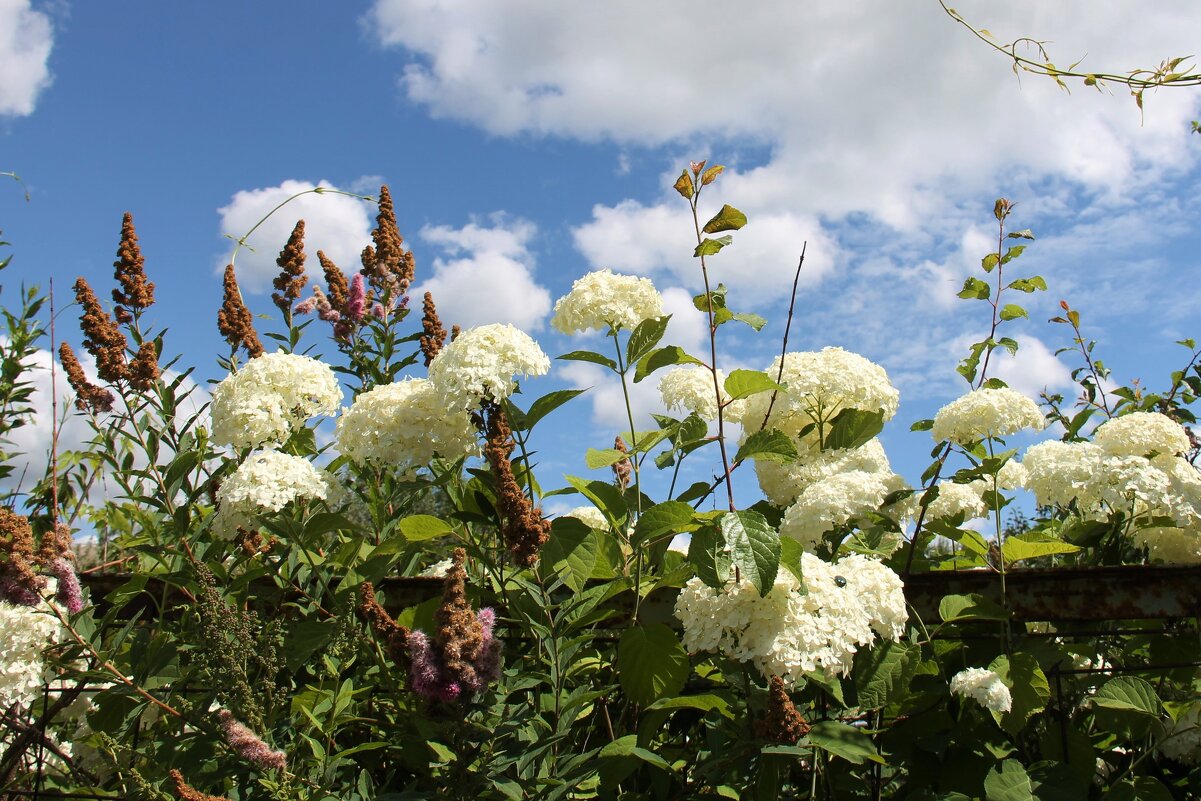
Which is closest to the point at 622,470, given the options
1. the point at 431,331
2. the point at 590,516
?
the point at 590,516

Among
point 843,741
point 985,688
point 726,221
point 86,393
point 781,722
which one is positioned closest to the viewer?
point 781,722

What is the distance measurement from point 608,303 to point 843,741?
4.13 ft

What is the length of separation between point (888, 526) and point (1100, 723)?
77 centimetres

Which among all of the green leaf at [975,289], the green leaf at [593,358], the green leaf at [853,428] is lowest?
the green leaf at [853,428]

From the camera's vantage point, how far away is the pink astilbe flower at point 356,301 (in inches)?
150

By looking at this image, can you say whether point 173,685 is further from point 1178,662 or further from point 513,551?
point 1178,662

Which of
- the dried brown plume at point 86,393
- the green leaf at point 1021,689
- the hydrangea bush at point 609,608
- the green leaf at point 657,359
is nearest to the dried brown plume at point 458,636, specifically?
the hydrangea bush at point 609,608

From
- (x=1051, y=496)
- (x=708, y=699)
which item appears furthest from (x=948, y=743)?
(x=1051, y=496)

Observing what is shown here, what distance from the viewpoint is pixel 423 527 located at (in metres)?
2.05

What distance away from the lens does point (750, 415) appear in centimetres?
268

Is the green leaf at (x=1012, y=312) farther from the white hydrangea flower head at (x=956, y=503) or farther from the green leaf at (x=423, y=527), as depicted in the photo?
the green leaf at (x=423, y=527)

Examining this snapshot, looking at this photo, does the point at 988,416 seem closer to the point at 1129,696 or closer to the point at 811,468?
the point at 811,468

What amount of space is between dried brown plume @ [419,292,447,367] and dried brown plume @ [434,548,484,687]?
4.02 ft

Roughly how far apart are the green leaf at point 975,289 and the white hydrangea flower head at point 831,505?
109 cm
